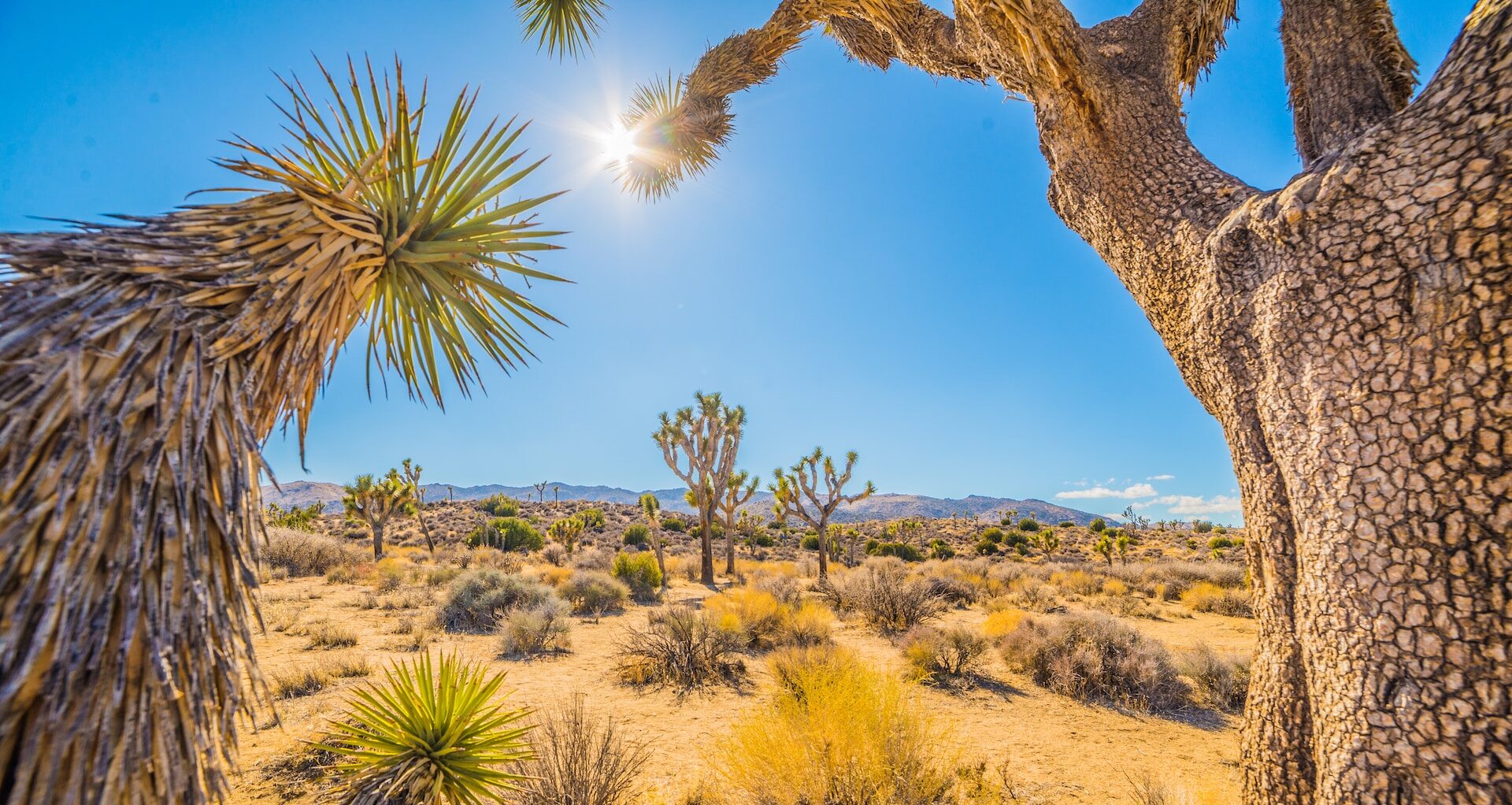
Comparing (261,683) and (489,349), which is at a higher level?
(489,349)

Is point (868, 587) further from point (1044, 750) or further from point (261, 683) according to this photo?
point (261, 683)

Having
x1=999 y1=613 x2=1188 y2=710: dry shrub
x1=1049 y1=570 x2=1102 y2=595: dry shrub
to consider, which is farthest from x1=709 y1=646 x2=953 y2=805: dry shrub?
x1=1049 y1=570 x2=1102 y2=595: dry shrub

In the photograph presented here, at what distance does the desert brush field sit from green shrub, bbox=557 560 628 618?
0.06 meters

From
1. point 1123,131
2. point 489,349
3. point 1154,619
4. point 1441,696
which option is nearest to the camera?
point 1441,696

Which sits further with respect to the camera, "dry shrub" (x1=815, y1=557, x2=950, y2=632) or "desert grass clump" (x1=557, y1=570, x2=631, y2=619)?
"desert grass clump" (x1=557, y1=570, x2=631, y2=619)

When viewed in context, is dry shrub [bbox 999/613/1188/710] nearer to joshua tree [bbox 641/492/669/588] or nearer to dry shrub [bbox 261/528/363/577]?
joshua tree [bbox 641/492/669/588]

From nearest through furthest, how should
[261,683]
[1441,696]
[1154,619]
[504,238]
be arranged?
[261,683]
[1441,696]
[504,238]
[1154,619]

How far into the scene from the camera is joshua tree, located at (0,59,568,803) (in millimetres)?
1246

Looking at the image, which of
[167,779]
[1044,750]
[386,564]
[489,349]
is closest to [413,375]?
[489,349]

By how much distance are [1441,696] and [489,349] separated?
13.1ft

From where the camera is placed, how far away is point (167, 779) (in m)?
1.38

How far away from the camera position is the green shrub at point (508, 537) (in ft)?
81.9

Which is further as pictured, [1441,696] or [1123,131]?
[1123,131]

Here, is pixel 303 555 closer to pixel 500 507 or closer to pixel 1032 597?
pixel 1032 597
